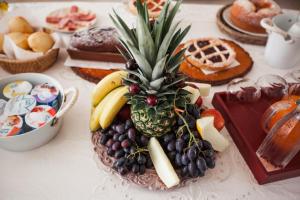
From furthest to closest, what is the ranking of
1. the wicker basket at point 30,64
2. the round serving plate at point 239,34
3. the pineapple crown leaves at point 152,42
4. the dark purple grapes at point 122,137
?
the round serving plate at point 239,34, the wicker basket at point 30,64, the dark purple grapes at point 122,137, the pineapple crown leaves at point 152,42

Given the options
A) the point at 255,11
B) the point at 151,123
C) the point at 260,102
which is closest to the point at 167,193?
the point at 151,123

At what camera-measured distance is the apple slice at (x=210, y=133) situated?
0.67 m

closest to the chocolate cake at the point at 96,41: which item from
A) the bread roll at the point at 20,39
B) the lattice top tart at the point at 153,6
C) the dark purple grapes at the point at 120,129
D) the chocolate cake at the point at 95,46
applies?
the chocolate cake at the point at 95,46

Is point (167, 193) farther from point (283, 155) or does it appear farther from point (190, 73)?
point (190, 73)

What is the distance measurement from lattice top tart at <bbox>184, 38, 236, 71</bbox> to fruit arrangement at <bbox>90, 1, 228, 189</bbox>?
0.29 m

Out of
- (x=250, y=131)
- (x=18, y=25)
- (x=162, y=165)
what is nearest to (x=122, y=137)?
(x=162, y=165)

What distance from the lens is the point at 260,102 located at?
843mm

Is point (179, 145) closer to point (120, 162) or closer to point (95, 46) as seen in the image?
point (120, 162)

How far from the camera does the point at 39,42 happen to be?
93 centimetres

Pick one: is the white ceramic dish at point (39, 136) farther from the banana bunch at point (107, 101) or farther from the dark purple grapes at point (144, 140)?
the dark purple grapes at point (144, 140)

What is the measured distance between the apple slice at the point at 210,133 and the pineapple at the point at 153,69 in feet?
0.24

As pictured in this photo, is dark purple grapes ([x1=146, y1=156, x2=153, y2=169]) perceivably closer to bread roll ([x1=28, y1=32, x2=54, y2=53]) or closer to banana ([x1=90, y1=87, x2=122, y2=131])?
banana ([x1=90, y1=87, x2=122, y2=131])

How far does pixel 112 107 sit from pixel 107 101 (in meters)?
0.04

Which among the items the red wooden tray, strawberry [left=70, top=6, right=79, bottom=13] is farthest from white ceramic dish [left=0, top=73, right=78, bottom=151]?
strawberry [left=70, top=6, right=79, bottom=13]
